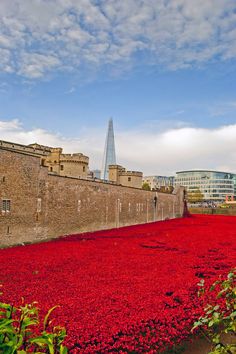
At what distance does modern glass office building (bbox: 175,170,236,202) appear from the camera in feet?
481

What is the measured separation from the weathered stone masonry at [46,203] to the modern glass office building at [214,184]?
415 ft

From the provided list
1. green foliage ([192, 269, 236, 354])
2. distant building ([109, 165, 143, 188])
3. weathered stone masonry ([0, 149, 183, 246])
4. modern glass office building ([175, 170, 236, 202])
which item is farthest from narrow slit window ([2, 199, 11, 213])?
modern glass office building ([175, 170, 236, 202])

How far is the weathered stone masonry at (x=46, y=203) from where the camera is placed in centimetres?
1538

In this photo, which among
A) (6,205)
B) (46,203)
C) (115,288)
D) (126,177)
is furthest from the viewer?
(126,177)

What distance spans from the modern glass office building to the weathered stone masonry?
12661cm

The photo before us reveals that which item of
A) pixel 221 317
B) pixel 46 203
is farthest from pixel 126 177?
pixel 221 317

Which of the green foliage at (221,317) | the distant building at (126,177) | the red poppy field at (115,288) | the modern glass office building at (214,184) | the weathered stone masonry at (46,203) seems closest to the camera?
the green foliage at (221,317)

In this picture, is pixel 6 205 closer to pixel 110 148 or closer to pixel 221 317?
pixel 221 317

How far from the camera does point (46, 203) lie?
18281 mm

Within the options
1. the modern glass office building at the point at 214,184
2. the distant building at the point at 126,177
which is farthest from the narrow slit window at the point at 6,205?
the modern glass office building at the point at 214,184

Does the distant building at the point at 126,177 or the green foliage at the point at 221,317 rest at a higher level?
the distant building at the point at 126,177

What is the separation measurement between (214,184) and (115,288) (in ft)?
488

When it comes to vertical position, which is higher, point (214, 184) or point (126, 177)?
point (214, 184)

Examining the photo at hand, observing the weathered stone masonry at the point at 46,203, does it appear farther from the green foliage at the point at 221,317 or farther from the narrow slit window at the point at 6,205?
the green foliage at the point at 221,317
